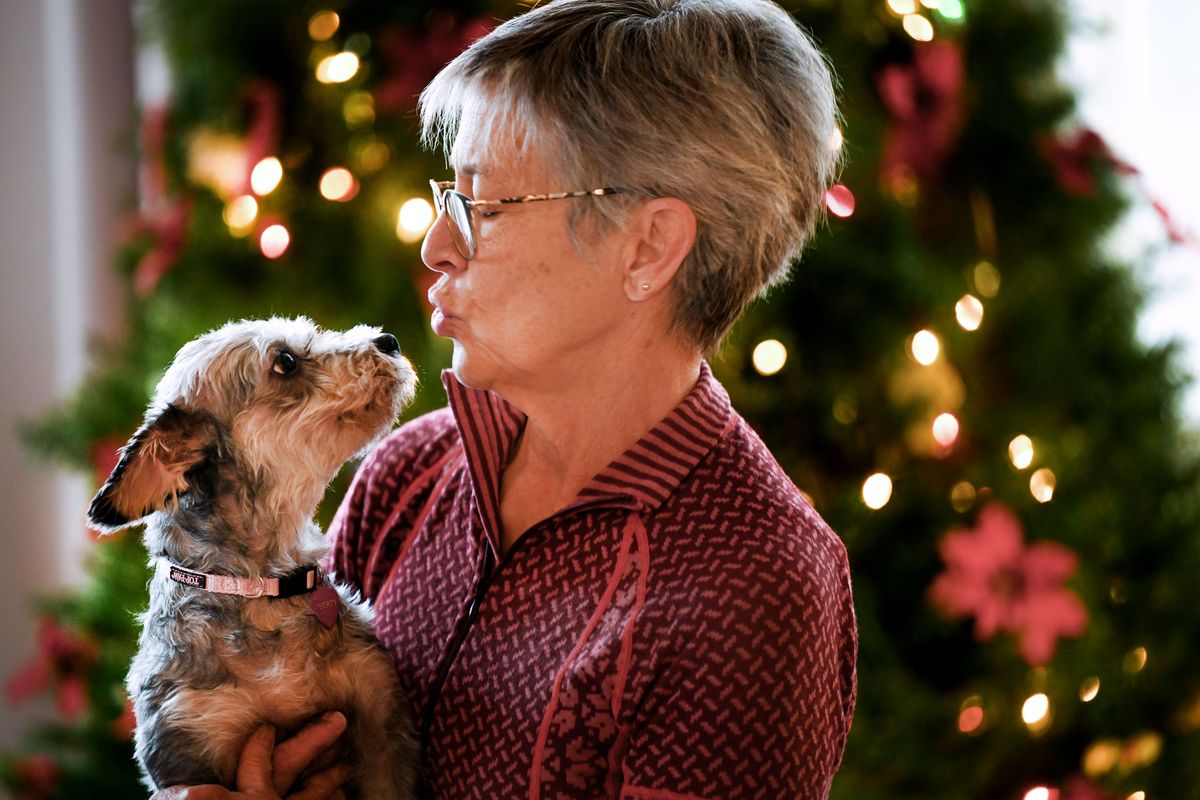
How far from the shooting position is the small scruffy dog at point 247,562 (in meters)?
1.31

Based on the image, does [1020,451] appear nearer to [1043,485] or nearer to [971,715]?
[1043,485]

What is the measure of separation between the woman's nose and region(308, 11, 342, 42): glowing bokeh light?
760 millimetres

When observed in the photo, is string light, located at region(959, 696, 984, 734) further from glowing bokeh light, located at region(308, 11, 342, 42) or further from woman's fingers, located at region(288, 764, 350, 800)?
glowing bokeh light, located at region(308, 11, 342, 42)

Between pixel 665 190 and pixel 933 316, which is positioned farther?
pixel 933 316

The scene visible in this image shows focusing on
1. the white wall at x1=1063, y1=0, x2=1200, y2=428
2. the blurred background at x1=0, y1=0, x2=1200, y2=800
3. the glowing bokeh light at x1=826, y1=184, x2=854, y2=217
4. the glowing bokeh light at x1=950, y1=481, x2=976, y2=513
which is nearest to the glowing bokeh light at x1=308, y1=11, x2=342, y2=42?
the blurred background at x1=0, y1=0, x2=1200, y2=800

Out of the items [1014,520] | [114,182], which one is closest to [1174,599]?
[1014,520]

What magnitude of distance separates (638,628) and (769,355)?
81 centimetres

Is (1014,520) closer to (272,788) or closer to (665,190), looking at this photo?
(665,190)

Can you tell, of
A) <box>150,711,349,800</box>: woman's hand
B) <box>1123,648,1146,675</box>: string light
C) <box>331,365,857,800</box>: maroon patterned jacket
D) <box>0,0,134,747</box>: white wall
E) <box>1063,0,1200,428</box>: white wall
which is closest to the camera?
<box>331,365,857,800</box>: maroon patterned jacket

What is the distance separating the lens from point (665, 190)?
1261mm

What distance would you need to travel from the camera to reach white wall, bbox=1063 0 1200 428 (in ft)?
8.46

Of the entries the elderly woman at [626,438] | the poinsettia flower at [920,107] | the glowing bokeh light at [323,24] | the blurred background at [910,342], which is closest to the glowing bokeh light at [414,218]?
the blurred background at [910,342]

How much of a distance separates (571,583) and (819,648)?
279 mm

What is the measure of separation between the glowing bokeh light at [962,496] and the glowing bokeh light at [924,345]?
0.82ft
